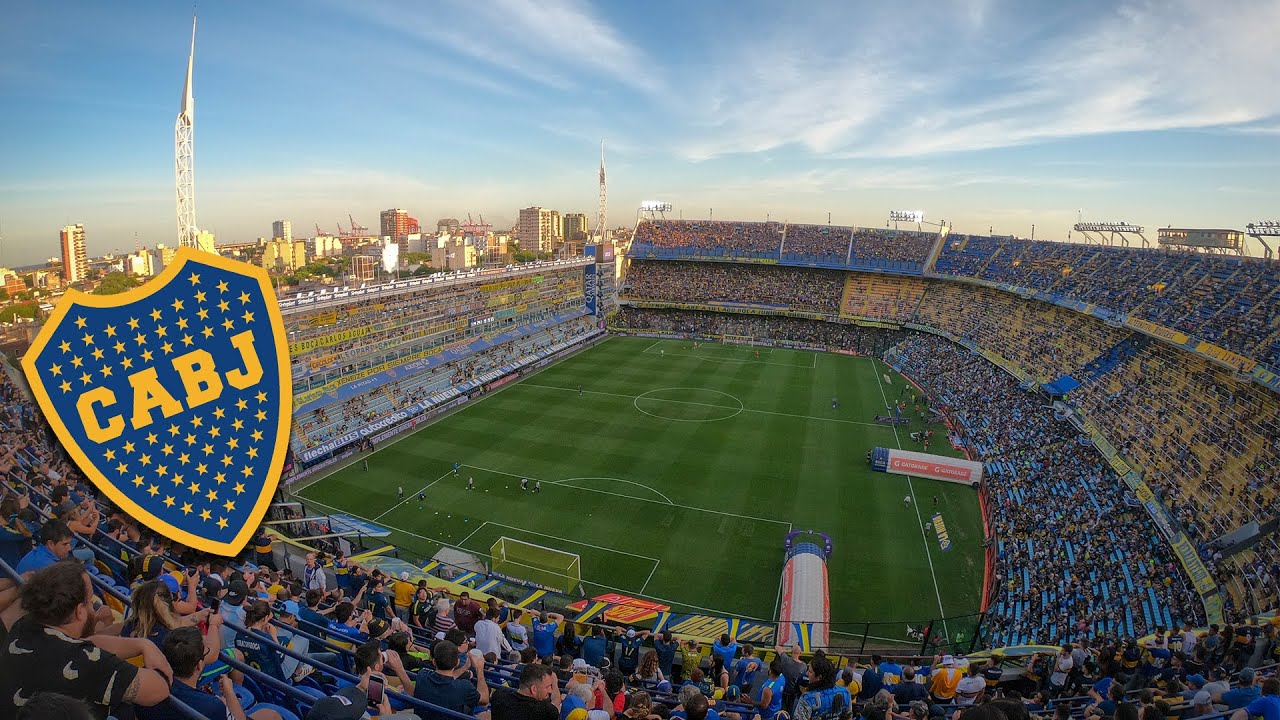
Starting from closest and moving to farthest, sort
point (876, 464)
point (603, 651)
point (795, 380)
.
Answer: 1. point (603, 651)
2. point (876, 464)
3. point (795, 380)

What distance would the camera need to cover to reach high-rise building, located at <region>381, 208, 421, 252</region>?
157m

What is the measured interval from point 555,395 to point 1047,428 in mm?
29562

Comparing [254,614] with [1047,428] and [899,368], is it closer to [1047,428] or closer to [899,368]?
[1047,428]

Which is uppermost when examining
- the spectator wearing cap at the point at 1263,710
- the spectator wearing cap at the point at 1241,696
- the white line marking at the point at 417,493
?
the spectator wearing cap at the point at 1263,710

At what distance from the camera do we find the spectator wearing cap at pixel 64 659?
3.29 meters

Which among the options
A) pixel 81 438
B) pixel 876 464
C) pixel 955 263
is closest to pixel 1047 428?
pixel 876 464

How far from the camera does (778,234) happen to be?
77.2 metres

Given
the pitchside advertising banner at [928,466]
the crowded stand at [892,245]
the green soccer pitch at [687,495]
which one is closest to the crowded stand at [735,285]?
the crowded stand at [892,245]

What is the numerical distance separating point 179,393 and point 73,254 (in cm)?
934

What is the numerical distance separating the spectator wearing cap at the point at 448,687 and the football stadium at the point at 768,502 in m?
0.08

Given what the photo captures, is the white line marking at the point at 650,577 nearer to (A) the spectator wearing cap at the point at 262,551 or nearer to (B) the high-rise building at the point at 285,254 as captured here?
(A) the spectator wearing cap at the point at 262,551

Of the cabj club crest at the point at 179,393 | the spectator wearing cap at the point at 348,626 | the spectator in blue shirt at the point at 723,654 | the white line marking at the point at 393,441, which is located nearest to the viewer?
the cabj club crest at the point at 179,393

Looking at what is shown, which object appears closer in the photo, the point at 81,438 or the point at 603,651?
the point at 81,438

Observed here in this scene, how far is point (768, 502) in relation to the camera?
29.0m
